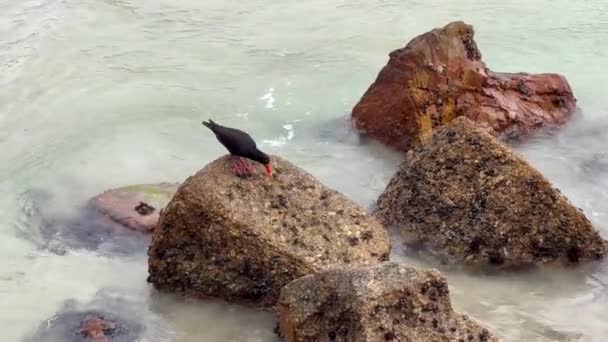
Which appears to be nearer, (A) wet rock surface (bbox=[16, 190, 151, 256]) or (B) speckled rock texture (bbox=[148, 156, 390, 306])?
(B) speckled rock texture (bbox=[148, 156, 390, 306])

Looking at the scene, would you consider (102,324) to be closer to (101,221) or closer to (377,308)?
(101,221)

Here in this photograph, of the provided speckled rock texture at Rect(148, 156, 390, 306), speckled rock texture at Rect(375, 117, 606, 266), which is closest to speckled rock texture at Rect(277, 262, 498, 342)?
speckled rock texture at Rect(148, 156, 390, 306)

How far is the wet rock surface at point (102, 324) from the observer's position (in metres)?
7.29

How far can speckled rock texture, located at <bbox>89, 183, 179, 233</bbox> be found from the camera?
9.07 metres

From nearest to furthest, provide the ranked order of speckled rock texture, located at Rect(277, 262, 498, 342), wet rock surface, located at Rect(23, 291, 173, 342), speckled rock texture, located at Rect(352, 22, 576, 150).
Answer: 1. speckled rock texture, located at Rect(277, 262, 498, 342)
2. wet rock surface, located at Rect(23, 291, 173, 342)
3. speckled rock texture, located at Rect(352, 22, 576, 150)

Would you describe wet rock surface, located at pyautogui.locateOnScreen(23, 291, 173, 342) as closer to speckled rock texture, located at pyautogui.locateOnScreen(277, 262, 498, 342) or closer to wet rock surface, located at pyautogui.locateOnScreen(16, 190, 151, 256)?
wet rock surface, located at pyautogui.locateOnScreen(16, 190, 151, 256)

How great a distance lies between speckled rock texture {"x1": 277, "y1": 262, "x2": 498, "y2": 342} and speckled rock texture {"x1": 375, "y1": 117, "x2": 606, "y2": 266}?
2062 mm

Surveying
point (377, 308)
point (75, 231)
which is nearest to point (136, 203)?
point (75, 231)

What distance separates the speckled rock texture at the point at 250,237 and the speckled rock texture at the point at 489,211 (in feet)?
3.39

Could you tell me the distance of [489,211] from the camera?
8.44 meters

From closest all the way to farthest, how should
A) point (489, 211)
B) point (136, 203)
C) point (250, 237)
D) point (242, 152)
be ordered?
point (250, 237) < point (242, 152) < point (489, 211) < point (136, 203)

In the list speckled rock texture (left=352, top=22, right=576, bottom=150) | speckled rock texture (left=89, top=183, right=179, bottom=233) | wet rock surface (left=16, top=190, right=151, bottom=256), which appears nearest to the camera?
wet rock surface (left=16, top=190, right=151, bottom=256)

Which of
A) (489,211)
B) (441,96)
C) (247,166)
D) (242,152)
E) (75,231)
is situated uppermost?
(242,152)

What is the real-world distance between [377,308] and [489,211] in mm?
2681
